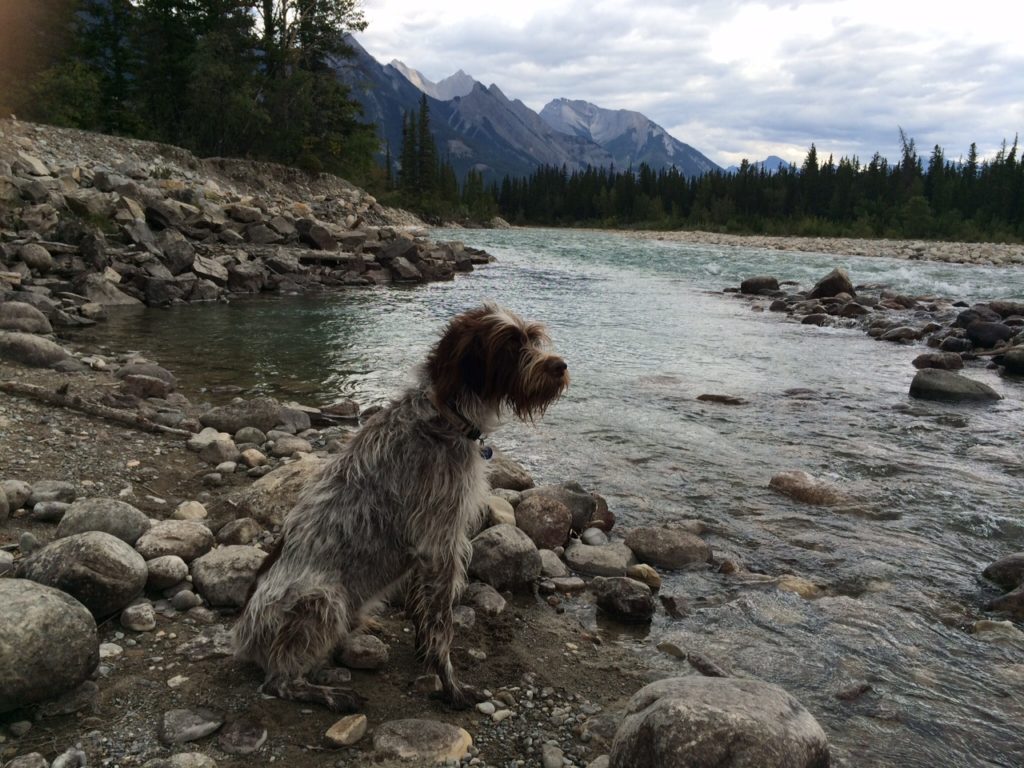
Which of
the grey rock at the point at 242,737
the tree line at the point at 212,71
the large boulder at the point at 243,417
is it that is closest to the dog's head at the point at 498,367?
the grey rock at the point at 242,737

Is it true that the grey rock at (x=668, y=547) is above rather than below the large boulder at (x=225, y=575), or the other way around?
below

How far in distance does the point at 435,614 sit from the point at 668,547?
277 cm

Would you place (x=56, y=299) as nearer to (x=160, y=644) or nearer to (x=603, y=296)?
(x=160, y=644)

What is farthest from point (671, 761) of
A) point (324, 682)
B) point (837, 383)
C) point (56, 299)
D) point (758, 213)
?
point (758, 213)

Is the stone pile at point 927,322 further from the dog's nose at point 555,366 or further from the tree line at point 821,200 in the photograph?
the tree line at point 821,200

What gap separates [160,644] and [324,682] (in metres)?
1.03

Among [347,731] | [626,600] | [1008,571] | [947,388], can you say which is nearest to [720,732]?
[347,731]

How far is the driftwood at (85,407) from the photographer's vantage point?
7.73 meters

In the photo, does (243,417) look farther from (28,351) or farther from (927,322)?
(927,322)

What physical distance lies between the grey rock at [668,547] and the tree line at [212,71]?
4411 centimetres

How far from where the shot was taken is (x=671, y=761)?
3.12 meters

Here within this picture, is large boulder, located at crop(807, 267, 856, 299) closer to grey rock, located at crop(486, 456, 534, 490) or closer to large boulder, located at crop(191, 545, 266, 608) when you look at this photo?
grey rock, located at crop(486, 456, 534, 490)

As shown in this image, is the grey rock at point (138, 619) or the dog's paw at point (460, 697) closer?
the dog's paw at point (460, 697)

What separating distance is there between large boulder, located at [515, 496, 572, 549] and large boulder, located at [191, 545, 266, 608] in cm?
243
